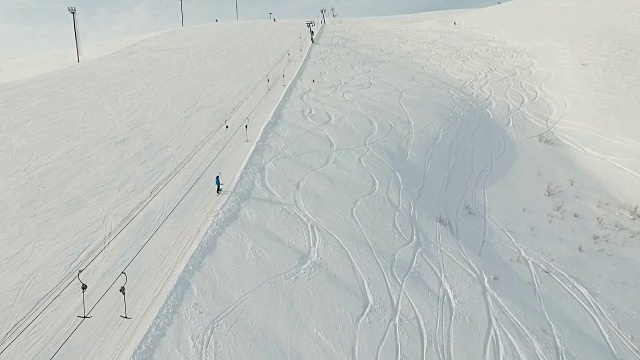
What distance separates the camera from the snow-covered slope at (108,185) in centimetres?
642

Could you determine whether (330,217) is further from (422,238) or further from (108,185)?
(108,185)

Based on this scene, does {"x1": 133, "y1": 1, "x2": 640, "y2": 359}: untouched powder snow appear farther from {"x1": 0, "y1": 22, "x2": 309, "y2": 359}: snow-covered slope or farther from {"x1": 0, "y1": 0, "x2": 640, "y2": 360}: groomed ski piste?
{"x1": 0, "y1": 22, "x2": 309, "y2": 359}: snow-covered slope

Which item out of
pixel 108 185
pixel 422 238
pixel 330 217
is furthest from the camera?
pixel 108 185

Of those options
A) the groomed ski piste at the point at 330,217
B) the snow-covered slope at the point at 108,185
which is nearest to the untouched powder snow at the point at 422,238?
the groomed ski piste at the point at 330,217

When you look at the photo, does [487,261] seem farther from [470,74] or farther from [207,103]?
[470,74]

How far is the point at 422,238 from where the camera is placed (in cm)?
880

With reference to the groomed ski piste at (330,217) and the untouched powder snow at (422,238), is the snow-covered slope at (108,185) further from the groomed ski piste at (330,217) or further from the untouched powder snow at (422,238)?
the untouched powder snow at (422,238)

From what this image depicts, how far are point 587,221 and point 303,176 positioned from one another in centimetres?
734

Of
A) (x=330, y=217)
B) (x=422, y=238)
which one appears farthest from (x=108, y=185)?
(x=422, y=238)

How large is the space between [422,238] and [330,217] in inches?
83.7

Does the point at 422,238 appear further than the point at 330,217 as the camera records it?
No

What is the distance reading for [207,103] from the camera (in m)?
17.6

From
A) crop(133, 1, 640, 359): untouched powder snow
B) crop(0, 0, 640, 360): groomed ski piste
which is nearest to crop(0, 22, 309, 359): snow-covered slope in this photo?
crop(0, 0, 640, 360): groomed ski piste

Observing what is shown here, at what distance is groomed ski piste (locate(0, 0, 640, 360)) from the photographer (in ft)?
20.7
